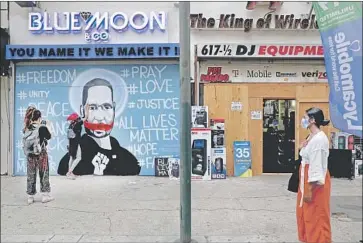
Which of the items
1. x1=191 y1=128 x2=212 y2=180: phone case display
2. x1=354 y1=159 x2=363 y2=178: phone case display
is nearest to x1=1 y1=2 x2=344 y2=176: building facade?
x1=191 y1=128 x2=212 y2=180: phone case display

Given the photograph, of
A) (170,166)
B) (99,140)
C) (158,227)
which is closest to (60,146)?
(99,140)

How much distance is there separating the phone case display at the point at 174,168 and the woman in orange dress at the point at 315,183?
5055 millimetres

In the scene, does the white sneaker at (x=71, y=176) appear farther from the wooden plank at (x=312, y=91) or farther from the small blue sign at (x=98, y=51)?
the wooden plank at (x=312, y=91)

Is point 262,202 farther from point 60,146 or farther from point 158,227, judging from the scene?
point 60,146

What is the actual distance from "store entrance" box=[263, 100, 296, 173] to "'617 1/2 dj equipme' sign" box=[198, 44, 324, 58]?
125cm

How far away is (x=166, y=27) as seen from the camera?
9992mm

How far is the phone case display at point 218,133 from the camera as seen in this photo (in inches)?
376

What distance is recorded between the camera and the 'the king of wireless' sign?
9.94m

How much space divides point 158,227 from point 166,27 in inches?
226

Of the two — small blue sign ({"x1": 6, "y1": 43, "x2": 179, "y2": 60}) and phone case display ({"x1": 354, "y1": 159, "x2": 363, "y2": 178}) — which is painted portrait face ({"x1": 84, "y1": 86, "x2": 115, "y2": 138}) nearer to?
small blue sign ({"x1": 6, "y1": 43, "x2": 179, "y2": 60})

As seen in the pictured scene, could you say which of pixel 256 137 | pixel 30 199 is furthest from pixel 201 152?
pixel 30 199

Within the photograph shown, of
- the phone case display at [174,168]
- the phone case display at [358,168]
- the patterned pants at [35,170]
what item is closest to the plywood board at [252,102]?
the phone case display at [358,168]

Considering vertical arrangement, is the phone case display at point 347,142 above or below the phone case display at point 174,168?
above

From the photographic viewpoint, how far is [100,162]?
10.1 metres
